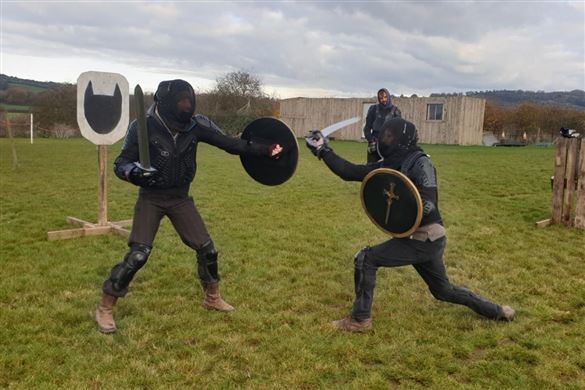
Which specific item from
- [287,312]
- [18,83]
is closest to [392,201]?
[287,312]

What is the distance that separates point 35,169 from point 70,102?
23756 mm

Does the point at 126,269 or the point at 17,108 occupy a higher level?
the point at 17,108

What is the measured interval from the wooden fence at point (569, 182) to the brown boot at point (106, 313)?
24.3 feet

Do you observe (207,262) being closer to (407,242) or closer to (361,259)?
(361,259)

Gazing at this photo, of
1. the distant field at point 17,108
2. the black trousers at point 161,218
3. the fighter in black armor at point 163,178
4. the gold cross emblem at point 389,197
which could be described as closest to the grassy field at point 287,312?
the fighter in black armor at point 163,178

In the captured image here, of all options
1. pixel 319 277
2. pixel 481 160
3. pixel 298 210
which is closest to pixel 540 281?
pixel 319 277

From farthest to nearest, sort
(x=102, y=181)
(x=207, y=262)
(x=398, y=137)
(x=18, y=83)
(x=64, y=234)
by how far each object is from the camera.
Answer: (x=18, y=83) < (x=102, y=181) < (x=64, y=234) < (x=207, y=262) < (x=398, y=137)

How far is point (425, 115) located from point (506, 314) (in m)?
34.3

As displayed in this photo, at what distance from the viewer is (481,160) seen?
73.7 ft

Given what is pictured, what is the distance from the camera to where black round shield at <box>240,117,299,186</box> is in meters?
5.22

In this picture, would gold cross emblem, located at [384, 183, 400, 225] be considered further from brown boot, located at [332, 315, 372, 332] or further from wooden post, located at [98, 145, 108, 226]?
wooden post, located at [98, 145, 108, 226]

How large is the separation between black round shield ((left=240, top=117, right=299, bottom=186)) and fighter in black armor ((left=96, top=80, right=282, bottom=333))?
17.6 inches

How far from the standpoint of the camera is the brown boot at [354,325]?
15.6 ft

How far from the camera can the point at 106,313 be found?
15.5ft
